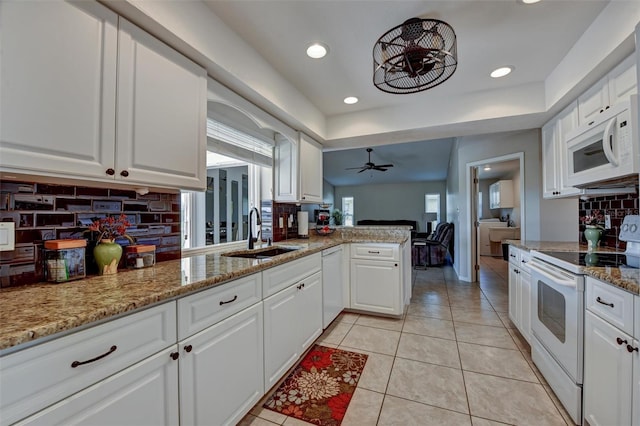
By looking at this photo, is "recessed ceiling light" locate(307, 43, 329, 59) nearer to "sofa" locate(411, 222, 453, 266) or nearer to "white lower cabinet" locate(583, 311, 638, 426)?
"white lower cabinet" locate(583, 311, 638, 426)

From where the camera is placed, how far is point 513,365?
199 cm

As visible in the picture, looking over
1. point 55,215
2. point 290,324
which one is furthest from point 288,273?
point 55,215

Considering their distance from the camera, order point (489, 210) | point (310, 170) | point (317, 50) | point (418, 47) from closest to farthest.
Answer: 1. point (418, 47)
2. point (317, 50)
3. point (310, 170)
4. point (489, 210)

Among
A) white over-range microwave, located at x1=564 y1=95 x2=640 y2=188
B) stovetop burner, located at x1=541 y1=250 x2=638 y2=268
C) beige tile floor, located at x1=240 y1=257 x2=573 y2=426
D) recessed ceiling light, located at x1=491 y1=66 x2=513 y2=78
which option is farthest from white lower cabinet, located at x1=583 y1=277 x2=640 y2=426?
recessed ceiling light, located at x1=491 y1=66 x2=513 y2=78

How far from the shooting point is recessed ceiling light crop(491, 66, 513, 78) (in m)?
2.22

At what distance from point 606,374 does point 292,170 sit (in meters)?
2.60

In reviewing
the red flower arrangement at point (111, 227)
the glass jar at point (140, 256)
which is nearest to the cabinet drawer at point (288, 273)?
the glass jar at point (140, 256)

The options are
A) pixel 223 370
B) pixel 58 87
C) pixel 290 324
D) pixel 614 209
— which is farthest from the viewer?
pixel 614 209

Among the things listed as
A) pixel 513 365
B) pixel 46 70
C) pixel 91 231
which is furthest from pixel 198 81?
pixel 513 365

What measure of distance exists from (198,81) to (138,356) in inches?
57.8

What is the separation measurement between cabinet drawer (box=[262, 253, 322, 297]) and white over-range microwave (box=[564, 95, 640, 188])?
201cm

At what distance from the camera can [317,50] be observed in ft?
6.51

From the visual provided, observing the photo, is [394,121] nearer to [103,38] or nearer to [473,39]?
[473,39]

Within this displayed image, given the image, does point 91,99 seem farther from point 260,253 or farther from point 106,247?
point 260,253
